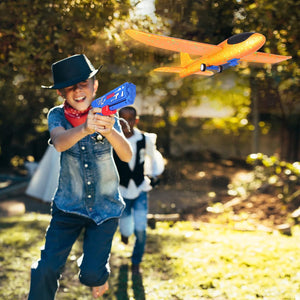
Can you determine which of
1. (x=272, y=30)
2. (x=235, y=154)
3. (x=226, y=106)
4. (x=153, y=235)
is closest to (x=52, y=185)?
(x=153, y=235)

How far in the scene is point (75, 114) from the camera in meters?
2.87

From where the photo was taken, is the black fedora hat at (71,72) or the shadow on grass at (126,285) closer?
the black fedora hat at (71,72)

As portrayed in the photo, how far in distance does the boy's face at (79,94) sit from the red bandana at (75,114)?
0.02 metres

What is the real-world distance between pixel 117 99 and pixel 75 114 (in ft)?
2.38

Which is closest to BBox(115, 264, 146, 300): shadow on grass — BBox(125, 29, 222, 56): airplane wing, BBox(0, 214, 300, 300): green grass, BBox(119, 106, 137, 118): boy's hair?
BBox(0, 214, 300, 300): green grass

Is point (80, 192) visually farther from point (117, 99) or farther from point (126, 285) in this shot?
point (126, 285)

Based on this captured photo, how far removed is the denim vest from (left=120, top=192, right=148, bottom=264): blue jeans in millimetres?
1308

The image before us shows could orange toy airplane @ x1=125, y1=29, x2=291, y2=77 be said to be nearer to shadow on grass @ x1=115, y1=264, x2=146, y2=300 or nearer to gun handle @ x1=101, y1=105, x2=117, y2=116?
gun handle @ x1=101, y1=105, x2=117, y2=116

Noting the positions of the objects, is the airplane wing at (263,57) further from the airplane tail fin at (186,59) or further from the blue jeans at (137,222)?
the blue jeans at (137,222)

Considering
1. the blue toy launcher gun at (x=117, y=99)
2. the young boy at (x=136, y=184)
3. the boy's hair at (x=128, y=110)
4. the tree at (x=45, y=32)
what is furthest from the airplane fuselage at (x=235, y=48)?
the young boy at (x=136, y=184)

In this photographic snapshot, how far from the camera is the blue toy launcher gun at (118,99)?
2.16 m

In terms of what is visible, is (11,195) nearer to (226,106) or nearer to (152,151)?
(152,151)

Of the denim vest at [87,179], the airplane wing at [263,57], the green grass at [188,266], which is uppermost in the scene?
the airplane wing at [263,57]

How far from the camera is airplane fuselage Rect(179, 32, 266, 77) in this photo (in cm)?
220
